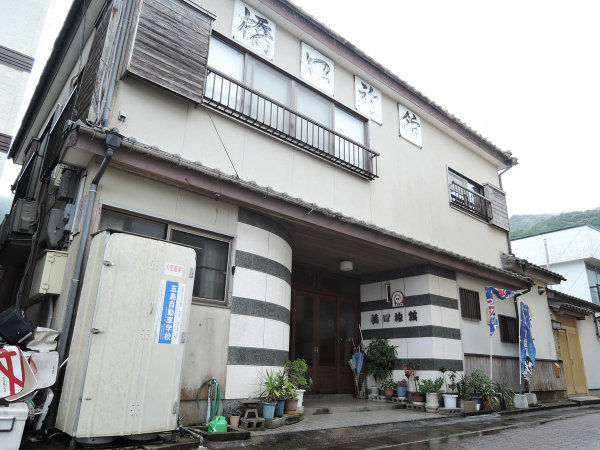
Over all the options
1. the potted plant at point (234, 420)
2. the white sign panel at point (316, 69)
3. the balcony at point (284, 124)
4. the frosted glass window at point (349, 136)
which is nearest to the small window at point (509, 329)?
the balcony at point (284, 124)

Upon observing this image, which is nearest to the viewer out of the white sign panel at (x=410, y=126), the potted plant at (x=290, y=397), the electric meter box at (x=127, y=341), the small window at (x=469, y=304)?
the electric meter box at (x=127, y=341)

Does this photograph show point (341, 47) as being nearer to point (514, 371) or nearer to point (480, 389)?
point (480, 389)

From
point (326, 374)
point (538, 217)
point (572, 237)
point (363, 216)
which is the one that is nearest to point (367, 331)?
point (326, 374)

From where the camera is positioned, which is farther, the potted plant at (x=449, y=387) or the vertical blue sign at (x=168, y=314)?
the potted plant at (x=449, y=387)

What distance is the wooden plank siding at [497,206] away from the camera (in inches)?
579

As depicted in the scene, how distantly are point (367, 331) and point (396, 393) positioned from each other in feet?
6.18

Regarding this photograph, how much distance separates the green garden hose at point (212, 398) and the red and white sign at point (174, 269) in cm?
191

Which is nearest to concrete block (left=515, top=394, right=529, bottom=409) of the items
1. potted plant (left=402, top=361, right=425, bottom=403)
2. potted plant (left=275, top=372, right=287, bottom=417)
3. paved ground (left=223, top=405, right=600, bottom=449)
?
paved ground (left=223, top=405, right=600, bottom=449)

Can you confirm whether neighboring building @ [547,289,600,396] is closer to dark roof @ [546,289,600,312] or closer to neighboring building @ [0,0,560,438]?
dark roof @ [546,289,600,312]

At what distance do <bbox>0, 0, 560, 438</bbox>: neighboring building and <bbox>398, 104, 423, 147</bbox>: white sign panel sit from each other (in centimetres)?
6

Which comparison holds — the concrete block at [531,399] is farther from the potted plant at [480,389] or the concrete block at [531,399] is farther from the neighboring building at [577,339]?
the neighboring building at [577,339]

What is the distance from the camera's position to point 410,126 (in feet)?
40.7

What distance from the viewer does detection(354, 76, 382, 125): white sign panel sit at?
35.9 feet

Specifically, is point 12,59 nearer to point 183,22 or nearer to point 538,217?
point 183,22
